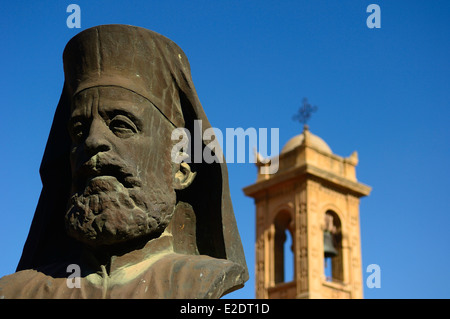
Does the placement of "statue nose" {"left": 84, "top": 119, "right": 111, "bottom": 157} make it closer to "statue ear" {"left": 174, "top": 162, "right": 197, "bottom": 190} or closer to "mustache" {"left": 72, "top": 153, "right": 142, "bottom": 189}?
"mustache" {"left": 72, "top": 153, "right": 142, "bottom": 189}

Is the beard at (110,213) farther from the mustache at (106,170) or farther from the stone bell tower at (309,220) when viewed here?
the stone bell tower at (309,220)

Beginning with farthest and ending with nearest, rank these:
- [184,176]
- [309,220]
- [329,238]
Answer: [329,238]
[309,220]
[184,176]

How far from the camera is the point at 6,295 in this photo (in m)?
3.35

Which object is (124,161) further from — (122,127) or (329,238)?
(329,238)

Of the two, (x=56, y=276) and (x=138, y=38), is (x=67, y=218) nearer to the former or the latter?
(x=56, y=276)

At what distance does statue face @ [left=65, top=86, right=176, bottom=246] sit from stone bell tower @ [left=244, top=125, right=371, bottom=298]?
83.6 feet

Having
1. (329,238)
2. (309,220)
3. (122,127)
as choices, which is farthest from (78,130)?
(329,238)

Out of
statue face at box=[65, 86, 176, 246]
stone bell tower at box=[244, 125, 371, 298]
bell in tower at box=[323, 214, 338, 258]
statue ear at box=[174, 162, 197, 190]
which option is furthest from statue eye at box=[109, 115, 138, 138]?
bell in tower at box=[323, 214, 338, 258]

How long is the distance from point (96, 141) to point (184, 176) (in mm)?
517

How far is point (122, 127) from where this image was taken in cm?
335

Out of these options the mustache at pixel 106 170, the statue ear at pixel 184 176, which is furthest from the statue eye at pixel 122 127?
the statue ear at pixel 184 176
